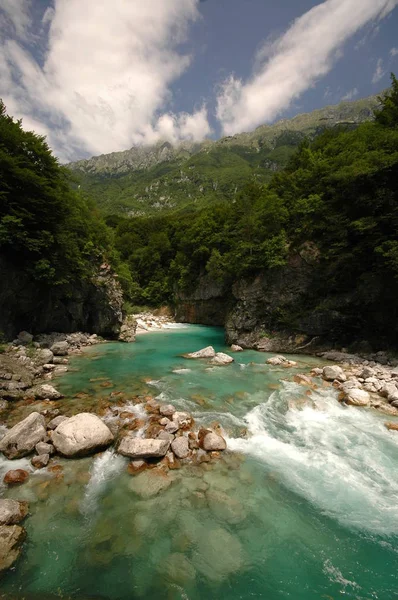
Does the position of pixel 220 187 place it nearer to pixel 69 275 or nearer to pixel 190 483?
pixel 69 275

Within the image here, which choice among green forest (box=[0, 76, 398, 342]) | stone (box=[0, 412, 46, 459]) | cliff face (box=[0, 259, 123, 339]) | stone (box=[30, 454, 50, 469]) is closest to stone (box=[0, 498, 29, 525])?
stone (box=[30, 454, 50, 469])

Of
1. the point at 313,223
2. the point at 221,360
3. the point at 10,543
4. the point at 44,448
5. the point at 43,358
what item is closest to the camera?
the point at 10,543

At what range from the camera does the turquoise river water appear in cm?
401

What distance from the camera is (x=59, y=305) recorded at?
20.9m

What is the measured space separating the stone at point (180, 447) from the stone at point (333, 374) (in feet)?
28.5

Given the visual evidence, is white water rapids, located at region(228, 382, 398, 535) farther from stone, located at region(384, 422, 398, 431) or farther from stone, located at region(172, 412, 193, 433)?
stone, located at region(172, 412, 193, 433)

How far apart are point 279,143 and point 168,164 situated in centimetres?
8588

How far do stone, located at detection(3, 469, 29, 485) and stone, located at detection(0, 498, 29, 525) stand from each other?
2.43 feet

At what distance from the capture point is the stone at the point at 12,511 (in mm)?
4730

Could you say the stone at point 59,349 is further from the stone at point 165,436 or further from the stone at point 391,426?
the stone at point 391,426

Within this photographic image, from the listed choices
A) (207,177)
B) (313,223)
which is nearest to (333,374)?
(313,223)

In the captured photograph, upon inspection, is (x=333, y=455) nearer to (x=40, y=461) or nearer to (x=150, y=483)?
(x=150, y=483)

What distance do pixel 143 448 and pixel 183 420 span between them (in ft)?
6.14

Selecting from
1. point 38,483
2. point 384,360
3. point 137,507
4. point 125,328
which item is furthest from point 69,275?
point 384,360
